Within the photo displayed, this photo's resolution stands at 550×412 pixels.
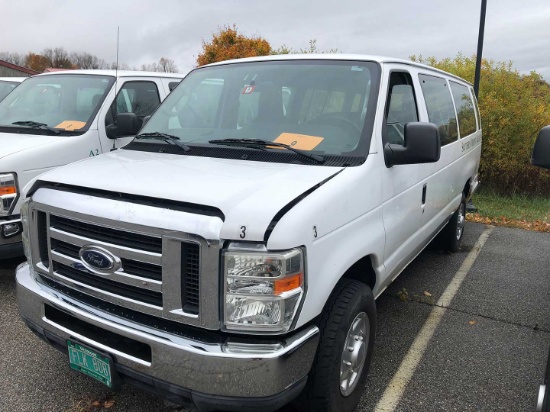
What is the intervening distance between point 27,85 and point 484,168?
8.90 m

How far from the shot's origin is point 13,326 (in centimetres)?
370

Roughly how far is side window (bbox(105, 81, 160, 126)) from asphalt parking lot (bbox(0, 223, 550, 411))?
76.9 inches

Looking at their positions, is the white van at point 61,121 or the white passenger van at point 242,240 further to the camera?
the white van at point 61,121

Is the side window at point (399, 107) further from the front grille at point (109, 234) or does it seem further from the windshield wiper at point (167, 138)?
the front grille at point (109, 234)

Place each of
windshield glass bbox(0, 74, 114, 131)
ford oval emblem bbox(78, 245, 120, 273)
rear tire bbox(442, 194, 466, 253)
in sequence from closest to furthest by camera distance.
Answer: ford oval emblem bbox(78, 245, 120, 273)
windshield glass bbox(0, 74, 114, 131)
rear tire bbox(442, 194, 466, 253)

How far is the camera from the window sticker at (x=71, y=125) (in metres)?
4.88

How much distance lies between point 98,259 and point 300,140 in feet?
4.48

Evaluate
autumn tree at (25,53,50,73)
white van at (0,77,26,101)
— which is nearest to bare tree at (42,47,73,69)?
autumn tree at (25,53,50,73)

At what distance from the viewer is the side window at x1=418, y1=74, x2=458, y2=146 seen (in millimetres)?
4094

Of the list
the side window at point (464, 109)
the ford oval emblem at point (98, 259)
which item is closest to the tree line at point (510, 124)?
the side window at point (464, 109)

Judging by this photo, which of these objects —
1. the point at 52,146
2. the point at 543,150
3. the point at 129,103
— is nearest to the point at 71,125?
the point at 52,146

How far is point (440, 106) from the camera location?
4.48 meters

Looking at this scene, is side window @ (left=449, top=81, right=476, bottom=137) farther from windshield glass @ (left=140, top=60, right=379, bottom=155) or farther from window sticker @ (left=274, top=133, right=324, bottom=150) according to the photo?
window sticker @ (left=274, top=133, right=324, bottom=150)

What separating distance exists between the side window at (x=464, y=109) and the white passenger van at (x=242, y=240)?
201 centimetres
